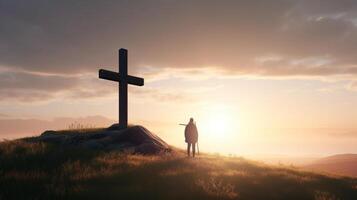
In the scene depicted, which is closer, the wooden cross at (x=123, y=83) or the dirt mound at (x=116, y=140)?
the dirt mound at (x=116, y=140)

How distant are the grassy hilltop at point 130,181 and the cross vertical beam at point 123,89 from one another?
26.4ft

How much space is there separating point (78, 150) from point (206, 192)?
1002cm

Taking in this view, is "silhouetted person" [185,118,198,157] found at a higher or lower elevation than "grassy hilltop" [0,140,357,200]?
higher

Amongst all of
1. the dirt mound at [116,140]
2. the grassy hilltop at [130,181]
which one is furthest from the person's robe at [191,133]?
the grassy hilltop at [130,181]

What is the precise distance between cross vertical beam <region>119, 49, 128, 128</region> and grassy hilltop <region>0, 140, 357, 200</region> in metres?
8.06

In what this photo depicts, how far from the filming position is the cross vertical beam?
30.1m

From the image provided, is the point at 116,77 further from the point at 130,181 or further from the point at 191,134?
the point at 130,181

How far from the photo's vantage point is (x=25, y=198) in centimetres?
1245

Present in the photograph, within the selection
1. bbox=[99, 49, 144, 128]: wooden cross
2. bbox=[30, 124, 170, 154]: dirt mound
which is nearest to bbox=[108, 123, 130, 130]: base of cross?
bbox=[99, 49, 144, 128]: wooden cross

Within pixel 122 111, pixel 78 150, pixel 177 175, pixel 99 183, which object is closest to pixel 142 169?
pixel 177 175

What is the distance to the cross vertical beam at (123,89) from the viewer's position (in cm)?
3014

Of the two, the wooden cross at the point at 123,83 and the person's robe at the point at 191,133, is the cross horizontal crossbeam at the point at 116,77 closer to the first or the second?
the wooden cross at the point at 123,83

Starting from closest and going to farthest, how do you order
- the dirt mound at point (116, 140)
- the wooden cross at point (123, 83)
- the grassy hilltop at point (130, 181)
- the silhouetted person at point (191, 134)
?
1. the grassy hilltop at point (130, 181)
2. the dirt mound at point (116, 140)
3. the silhouetted person at point (191, 134)
4. the wooden cross at point (123, 83)

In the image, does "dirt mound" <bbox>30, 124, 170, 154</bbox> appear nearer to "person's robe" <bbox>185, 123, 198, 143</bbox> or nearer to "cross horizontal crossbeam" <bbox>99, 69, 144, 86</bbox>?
"person's robe" <bbox>185, 123, 198, 143</bbox>
